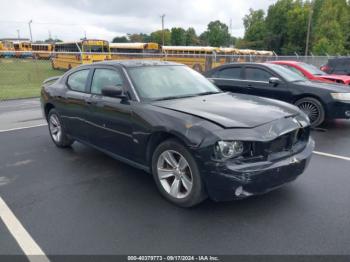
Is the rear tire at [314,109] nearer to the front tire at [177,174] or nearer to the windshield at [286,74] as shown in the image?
the windshield at [286,74]

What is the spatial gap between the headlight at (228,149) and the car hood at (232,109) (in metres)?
0.19

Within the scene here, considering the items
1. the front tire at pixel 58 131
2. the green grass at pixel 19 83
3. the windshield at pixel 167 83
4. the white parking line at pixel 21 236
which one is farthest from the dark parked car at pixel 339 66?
the white parking line at pixel 21 236

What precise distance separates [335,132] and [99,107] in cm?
535

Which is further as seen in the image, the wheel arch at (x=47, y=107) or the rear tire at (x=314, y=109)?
the rear tire at (x=314, y=109)

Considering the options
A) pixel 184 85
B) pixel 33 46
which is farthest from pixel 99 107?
pixel 33 46

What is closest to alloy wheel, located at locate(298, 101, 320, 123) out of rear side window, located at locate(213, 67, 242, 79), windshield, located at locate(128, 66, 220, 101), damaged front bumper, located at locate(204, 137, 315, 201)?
rear side window, located at locate(213, 67, 242, 79)

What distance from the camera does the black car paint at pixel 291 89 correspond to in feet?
23.2

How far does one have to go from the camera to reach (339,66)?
12.9 meters

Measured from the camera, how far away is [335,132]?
6992 millimetres

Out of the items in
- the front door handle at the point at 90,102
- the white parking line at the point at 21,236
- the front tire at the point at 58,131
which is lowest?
the white parking line at the point at 21,236

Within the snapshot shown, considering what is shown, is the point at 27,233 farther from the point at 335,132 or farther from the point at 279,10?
the point at 279,10

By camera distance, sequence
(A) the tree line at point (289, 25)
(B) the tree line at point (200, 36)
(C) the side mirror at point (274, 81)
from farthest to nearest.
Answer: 1. (B) the tree line at point (200, 36)
2. (A) the tree line at point (289, 25)
3. (C) the side mirror at point (274, 81)

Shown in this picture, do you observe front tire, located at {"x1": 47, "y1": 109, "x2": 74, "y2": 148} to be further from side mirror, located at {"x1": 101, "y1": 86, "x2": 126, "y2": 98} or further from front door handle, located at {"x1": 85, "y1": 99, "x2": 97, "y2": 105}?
side mirror, located at {"x1": 101, "y1": 86, "x2": 126, "y2": 98}

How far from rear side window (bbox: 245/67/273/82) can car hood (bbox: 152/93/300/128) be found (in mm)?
3999
